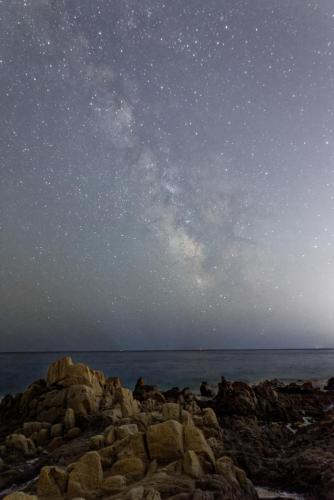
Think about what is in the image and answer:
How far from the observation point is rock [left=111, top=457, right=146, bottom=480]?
1384 cm

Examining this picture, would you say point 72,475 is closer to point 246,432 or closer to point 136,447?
point 136,447

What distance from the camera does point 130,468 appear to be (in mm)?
14148

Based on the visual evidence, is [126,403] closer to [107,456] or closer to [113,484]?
[107,456]

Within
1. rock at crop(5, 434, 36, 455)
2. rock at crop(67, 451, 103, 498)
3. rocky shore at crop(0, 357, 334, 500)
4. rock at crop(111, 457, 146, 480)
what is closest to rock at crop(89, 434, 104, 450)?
rocky shore at crop(0, 357, 334, 500)

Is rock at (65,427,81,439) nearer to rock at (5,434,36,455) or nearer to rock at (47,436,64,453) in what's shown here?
rock at (47,436,64,453)

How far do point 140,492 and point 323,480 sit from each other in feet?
28.1

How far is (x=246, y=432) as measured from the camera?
78.6ft

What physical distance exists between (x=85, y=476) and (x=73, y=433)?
980cm

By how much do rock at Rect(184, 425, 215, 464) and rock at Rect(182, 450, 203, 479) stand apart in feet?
2.29

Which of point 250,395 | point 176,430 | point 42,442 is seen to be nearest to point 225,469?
point 176,430

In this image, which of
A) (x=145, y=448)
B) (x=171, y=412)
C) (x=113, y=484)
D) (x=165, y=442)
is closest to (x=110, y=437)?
(x=145, y=448)

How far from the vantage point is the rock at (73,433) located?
21942 mm

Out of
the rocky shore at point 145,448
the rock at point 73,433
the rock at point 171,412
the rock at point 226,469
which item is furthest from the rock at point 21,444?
the rock at point 226,469

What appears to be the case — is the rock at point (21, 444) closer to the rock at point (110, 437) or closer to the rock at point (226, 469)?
the rock at point (110, 437)
